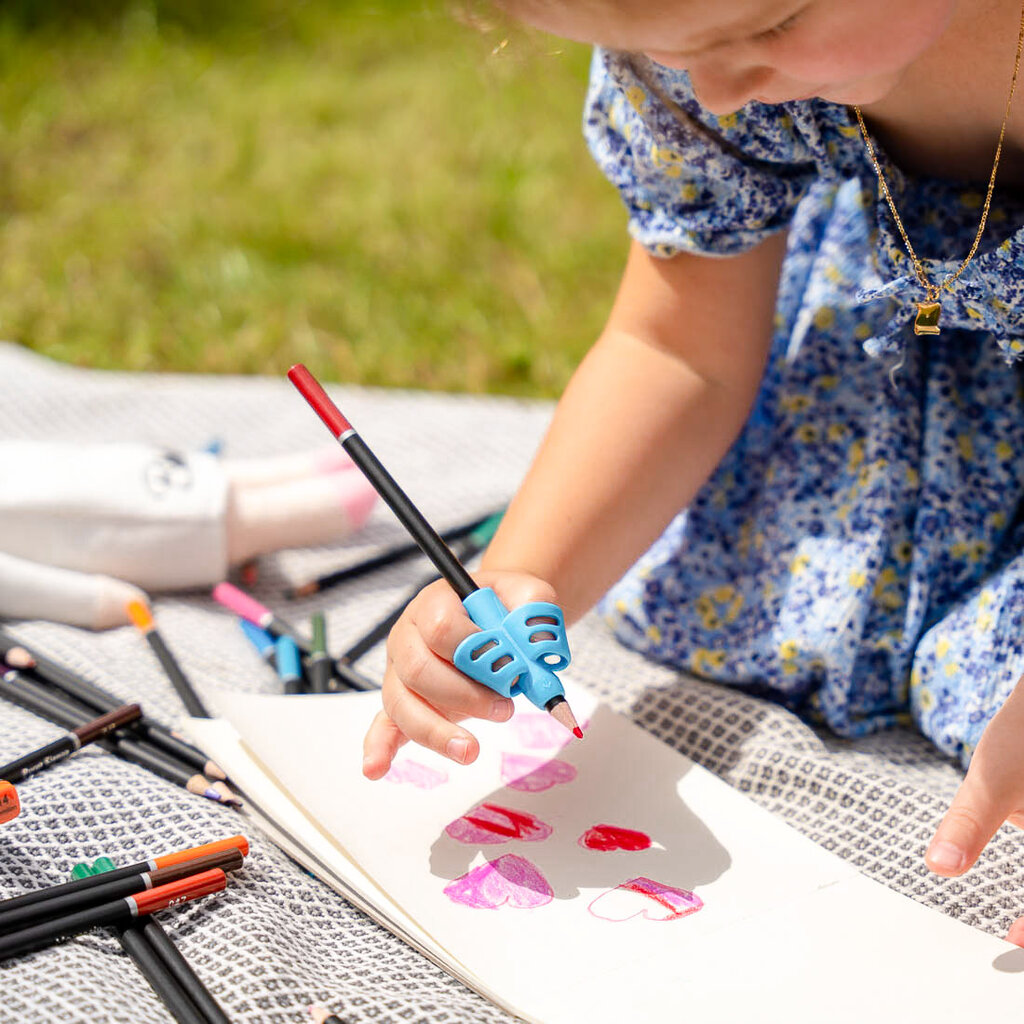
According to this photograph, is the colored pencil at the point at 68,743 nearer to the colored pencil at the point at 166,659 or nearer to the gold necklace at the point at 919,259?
the colored pencil at the point at 166,659

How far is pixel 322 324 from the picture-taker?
1465 millimetres

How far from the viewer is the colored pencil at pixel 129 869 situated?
0.54m

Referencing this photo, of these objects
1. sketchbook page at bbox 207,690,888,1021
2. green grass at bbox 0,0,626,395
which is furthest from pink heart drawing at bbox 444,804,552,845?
green grass at bbox 0,0,626,395

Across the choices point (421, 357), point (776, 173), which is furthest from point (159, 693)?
point (421, 357)

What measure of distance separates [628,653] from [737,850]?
9.6 inches

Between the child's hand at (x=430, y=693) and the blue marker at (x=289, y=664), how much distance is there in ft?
0.56

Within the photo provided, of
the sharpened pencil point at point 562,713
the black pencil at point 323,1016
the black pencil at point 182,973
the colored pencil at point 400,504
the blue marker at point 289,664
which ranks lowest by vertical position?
the black pencil at point 182,973

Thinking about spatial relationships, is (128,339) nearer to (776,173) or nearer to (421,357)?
(421,357)

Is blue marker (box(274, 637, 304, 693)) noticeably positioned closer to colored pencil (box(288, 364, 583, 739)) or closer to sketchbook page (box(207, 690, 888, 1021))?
sketchbook page (box(207, 690, 888, 1021))

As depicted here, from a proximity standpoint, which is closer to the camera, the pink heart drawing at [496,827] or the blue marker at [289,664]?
the pink heart drawing at [496,827]

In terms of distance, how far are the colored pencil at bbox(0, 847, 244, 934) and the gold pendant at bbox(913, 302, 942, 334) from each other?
1.37 ft

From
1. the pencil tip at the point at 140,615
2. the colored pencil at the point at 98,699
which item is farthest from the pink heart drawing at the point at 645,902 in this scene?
the pencil tip at the point at 140,615

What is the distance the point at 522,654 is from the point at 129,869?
7.6 inches

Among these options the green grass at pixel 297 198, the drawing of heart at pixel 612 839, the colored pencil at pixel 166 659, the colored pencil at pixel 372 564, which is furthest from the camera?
the green grass at pixel 297 198
